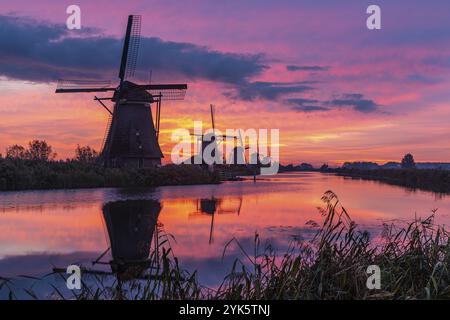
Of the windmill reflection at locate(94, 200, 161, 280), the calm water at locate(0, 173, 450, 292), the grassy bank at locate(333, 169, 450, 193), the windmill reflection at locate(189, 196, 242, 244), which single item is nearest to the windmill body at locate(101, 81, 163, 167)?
the calm water at locate(0, 173, 450, 292)

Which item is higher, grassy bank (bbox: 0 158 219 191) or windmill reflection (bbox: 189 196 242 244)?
grassy bank (bbox: 0 158 219 191)

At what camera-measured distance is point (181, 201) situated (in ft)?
68.5

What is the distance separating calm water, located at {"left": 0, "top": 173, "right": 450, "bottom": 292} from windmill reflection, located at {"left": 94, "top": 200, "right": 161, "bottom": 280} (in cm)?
3

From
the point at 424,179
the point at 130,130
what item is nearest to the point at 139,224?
the point at 130,130

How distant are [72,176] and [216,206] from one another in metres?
11.2

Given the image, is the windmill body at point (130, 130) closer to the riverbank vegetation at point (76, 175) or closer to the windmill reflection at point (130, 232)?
the riverbank vegetation at point (76, 175)

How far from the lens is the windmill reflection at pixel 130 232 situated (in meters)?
8.38

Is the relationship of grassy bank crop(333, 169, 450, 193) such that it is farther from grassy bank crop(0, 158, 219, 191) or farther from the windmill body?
the windmill body

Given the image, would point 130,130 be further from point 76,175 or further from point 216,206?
point 216,206

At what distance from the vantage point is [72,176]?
26375 mm

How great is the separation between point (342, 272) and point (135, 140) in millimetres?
26412

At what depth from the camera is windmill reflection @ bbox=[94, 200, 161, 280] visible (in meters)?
8.38

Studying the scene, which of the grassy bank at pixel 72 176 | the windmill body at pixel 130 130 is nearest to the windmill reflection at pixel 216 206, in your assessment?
Answer: the grassy bank at pixel 72 176
